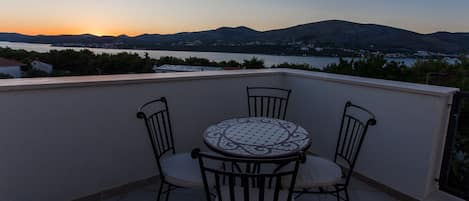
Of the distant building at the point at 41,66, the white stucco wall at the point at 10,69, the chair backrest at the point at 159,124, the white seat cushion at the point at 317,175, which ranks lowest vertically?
the white seat cushion at the point at 317,175

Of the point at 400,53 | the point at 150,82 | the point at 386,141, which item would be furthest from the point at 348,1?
the point at 150,82

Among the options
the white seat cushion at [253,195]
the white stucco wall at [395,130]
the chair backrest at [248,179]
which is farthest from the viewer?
the white stucco wall at [395,130]

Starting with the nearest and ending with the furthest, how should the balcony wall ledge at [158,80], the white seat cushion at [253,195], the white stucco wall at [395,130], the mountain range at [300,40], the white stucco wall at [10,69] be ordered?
the white seat cushion at [253,195] → the balcony wall ledge at [158,80] → the white stucco wall at [395,130] → the white stucco wall at [10,69] → the mountain range at [300,40]

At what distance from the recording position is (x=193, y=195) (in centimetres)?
235

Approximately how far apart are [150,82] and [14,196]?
1202 millimetres

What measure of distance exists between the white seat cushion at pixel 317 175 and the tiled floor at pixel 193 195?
0.47 metres

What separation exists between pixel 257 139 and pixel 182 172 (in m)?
0.52

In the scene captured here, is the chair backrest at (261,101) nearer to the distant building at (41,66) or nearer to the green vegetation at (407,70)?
the green vegetation at (407,70)

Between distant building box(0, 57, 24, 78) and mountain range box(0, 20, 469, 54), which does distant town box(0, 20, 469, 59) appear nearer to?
mountain range box(0, 20, 469, 54)

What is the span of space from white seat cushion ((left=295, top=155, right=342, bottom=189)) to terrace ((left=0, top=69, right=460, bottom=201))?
2.14 feet

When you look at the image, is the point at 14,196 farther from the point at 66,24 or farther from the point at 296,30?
the point at 296,30

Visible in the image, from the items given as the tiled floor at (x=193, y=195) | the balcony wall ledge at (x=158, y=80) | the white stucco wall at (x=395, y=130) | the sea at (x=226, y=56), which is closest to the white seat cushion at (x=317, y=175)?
the tiled floor at (x=193, y=195)

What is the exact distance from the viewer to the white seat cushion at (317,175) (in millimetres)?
1744

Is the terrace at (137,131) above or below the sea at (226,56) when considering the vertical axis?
below
